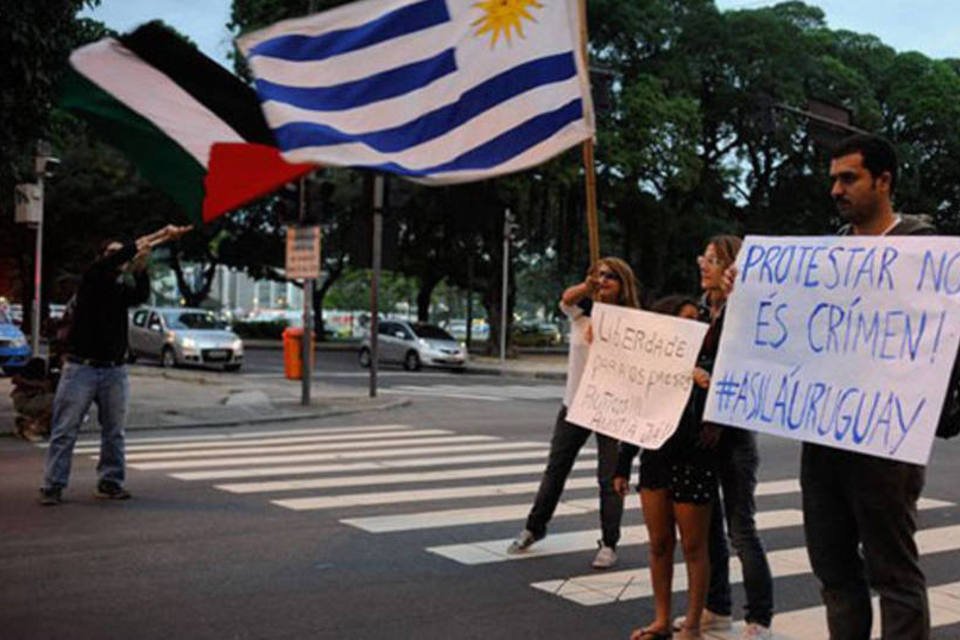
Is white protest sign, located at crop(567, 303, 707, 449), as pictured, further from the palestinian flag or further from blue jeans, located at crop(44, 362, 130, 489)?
blue jeans, located at crop(44, 362, 130, 489)

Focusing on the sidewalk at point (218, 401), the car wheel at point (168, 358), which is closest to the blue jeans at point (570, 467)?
the sidewalk at point (218, 401)

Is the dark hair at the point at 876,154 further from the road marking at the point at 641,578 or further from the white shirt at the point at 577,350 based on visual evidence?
the road marking at the point at 641,578

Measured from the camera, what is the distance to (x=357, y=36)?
483 centimetres

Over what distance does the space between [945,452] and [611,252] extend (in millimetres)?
39742

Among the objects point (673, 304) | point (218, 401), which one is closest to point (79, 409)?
point (673, 304)

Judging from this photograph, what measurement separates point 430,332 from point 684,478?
29056 mm

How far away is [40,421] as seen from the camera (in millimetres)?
12555

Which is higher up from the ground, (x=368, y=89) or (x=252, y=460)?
(x=368, y=89)

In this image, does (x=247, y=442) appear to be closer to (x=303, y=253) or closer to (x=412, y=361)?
(x=303, y=253)

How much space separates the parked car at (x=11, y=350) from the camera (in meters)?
21.7

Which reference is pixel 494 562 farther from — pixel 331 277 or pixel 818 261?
pixel 331 277

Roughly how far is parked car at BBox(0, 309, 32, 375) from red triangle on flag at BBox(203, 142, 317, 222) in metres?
18.3

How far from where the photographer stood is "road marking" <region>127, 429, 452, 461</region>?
11492 mm

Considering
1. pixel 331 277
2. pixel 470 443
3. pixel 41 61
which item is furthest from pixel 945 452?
pixel 331 277
